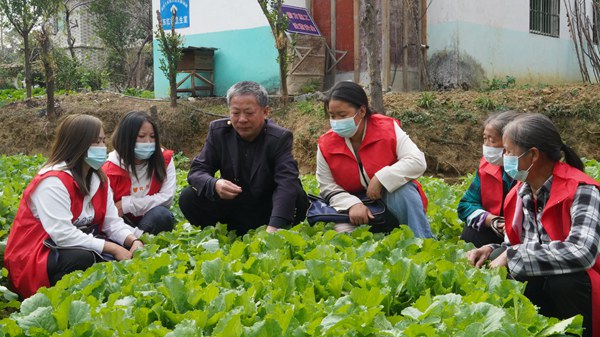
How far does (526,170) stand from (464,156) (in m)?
8.81

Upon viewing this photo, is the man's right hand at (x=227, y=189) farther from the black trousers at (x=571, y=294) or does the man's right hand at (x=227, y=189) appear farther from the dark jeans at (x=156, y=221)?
the black trousers at (x=571, y=294)

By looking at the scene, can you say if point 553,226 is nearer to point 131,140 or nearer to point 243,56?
point 131,140

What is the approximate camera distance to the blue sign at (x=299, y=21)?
1404 centimetres

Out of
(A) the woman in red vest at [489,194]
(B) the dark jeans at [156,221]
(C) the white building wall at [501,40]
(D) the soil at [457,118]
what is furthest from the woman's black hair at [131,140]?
(C) the white building wall at [501,40]

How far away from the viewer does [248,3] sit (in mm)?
15391

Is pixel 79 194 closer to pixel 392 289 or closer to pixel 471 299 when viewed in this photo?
pixel 392 289

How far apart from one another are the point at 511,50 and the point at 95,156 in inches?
502

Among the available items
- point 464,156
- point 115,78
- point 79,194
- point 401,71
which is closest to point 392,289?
point 79,194

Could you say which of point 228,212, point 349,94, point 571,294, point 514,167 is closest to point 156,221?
point 228,212

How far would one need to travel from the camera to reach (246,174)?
499 centimetres

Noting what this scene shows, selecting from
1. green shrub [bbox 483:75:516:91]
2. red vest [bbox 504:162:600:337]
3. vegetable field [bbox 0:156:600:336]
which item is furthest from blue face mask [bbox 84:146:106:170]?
green shrub [bbox 483:75:516:91]

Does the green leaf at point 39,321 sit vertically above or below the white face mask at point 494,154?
below

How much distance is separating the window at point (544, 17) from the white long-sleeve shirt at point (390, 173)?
12.4 meters

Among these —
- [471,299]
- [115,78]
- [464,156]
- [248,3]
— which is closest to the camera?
[471,299]
